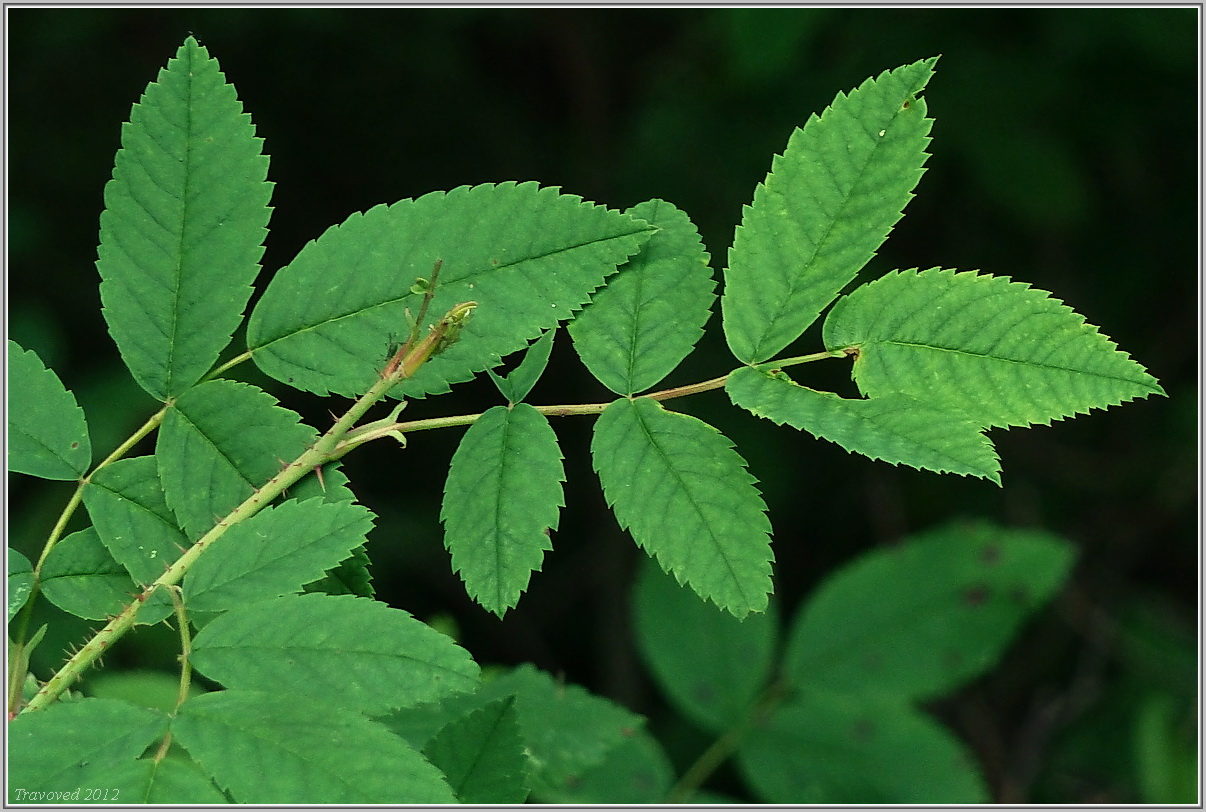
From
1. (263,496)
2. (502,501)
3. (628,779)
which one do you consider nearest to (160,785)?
(263,496)

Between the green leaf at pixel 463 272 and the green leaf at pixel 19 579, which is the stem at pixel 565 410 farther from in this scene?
the green leaf at pixel 19 579

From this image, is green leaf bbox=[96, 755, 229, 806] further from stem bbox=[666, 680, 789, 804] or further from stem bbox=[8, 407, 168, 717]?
stem bbox=[666, 680, 789, 804]

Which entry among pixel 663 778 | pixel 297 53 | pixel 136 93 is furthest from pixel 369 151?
A: pixel 663 778

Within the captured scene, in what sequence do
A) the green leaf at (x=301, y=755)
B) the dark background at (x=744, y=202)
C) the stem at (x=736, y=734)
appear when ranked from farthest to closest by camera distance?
the dark background at (x=744, y=202) → the stem at (x=736, y=734) → the green leaf at (x=301, y=755)

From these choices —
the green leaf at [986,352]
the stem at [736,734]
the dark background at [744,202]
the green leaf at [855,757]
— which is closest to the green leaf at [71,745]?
the green leaf at [986,352]

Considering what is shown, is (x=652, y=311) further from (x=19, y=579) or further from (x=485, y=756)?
(x=19, y=579)

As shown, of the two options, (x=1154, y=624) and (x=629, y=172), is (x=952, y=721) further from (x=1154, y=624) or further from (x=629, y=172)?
(x=629, y=172)

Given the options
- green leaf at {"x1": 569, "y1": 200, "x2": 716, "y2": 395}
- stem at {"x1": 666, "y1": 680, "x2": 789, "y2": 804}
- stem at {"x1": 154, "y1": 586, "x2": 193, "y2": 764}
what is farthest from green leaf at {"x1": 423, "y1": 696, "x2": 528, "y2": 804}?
stem at {"x1": 666, "y1": 680, "x2": 789, "y2": 804}
